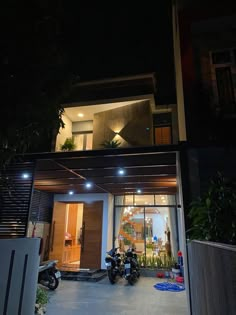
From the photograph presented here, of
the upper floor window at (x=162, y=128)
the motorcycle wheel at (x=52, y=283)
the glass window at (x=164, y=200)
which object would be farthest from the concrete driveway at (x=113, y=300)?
the upper floor window at (x=162, y=128)

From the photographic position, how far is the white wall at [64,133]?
785cm

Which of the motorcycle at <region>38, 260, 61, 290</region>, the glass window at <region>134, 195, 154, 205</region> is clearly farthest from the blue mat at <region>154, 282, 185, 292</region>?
the glass window at <region>134, 195, 154, 205</region>

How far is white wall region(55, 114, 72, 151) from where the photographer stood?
309 inches

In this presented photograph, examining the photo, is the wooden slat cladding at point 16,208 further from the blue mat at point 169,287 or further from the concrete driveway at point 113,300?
the blue mat at point 169,287

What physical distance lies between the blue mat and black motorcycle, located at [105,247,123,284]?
1286 millimetres

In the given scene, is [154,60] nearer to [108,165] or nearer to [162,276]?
[108,165]

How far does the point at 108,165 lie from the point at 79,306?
3179 millimetres

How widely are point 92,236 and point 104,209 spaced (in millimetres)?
1182

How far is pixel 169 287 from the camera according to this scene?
21.4ft

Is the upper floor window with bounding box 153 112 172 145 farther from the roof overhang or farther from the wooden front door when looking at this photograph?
the wooden front door

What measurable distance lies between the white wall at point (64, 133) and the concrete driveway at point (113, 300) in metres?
4.40

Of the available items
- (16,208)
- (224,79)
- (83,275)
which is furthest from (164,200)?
(16,208)

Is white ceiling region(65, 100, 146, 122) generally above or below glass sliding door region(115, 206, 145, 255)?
above

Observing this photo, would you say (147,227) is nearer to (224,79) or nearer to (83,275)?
(83,275)
